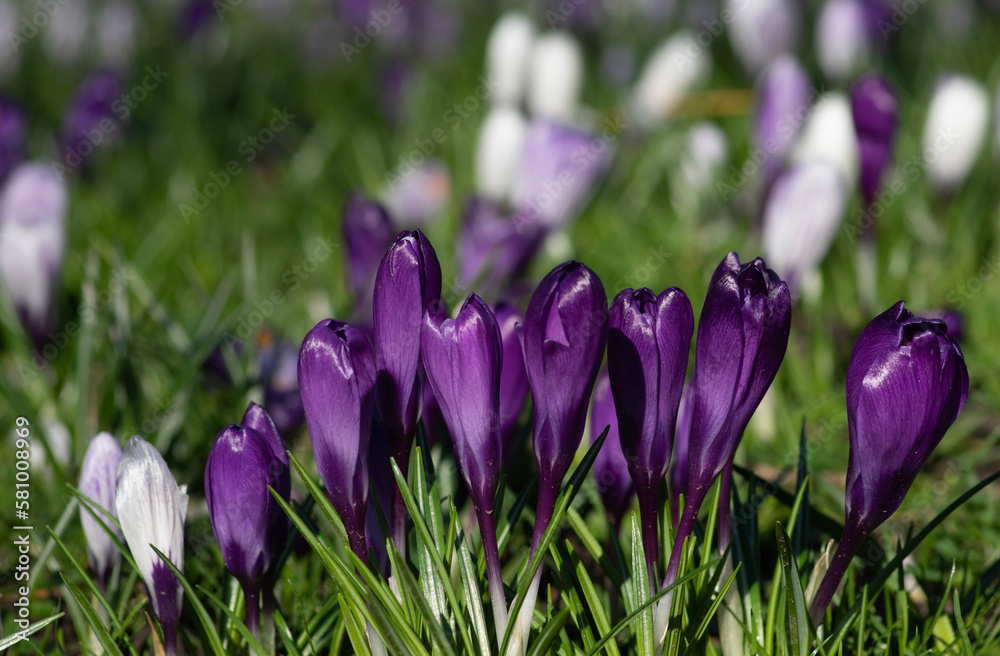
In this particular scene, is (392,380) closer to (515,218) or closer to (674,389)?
(674,389)

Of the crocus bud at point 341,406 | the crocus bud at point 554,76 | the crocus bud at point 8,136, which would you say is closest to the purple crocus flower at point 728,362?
the crocus bud at point 341,406

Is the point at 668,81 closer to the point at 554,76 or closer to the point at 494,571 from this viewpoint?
the point at 554,76

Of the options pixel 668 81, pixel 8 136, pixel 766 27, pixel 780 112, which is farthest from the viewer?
pixel 668 81

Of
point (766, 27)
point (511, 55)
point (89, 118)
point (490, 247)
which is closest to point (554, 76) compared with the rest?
point (511, 55)

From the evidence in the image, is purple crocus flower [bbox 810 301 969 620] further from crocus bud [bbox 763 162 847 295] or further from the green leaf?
crocus bud [bbox 763 162 847 295]

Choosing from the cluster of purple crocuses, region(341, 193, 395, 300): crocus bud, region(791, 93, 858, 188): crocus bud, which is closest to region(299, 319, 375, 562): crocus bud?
the cluster of purple crocuses

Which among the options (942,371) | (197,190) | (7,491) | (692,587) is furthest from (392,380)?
(197,190)

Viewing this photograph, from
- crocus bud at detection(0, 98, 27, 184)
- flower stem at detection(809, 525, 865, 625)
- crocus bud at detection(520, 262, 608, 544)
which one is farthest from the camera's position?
crocus bud at detection(0, 98, 27, 184)
